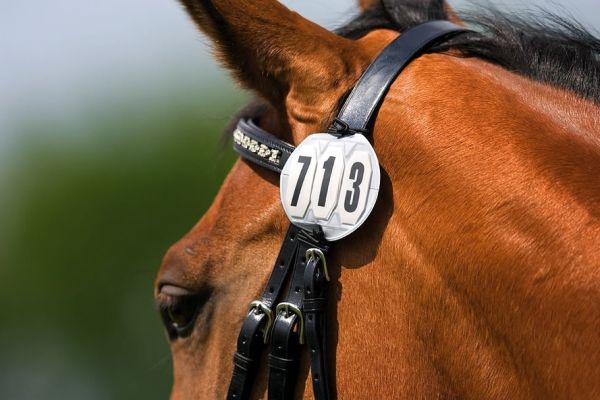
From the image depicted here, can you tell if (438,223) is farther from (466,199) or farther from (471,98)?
(471,98)

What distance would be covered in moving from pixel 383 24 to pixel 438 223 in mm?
854

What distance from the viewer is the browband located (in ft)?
6.73

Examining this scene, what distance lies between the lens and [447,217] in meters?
1.90

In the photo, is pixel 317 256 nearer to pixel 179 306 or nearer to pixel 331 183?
pixel 331 183

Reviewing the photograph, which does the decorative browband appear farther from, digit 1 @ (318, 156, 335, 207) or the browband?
digit 1 @ (318, 156, 335, 207)

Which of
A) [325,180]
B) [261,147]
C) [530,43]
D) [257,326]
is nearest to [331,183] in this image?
[325,180]

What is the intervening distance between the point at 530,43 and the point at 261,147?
0.79 m

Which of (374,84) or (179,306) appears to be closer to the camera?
(374,84)

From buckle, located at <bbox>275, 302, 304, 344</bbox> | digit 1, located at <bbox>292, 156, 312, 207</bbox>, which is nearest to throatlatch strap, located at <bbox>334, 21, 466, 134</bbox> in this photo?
digit 1, located at <bbox>292, 156, 312, 207</bbox>

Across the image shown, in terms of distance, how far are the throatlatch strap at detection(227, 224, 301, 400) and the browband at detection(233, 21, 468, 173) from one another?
0.73 feet

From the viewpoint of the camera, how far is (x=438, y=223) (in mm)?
1908

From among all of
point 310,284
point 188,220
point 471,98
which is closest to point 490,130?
point 471,98

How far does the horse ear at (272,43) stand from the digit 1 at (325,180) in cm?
19

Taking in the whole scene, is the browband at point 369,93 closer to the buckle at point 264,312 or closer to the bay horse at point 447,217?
the bay horse at point 447,217
